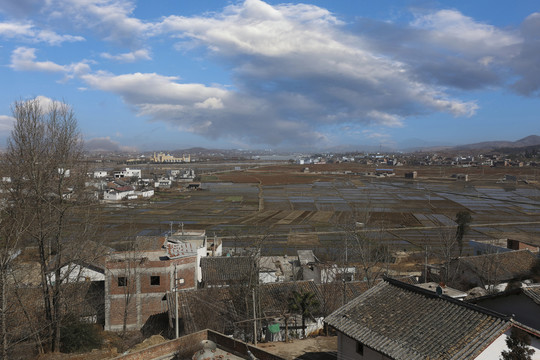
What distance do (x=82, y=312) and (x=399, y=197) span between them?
55394 mm

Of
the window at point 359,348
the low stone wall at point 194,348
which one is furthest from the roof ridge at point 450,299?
the low stone wall at point 194,348

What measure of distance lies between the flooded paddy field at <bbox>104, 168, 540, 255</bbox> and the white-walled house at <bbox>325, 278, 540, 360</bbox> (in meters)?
11.1

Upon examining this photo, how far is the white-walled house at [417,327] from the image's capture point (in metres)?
7.68

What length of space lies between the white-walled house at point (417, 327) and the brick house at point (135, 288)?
10.3 meters

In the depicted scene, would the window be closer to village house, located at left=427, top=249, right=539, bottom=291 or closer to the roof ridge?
the roof ridge

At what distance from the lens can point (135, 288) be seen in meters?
17.9

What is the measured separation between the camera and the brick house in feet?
58.1

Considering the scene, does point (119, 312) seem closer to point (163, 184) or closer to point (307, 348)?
point (307, 348)

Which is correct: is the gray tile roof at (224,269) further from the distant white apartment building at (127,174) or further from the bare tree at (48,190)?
the distant white apartment building at (127,174)

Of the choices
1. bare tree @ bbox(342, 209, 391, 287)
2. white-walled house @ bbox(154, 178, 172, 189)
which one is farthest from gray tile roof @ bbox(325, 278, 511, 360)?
white-walled house @ bbox(154, 178, 172, 189)

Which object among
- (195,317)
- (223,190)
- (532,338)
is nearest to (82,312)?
(195,317)

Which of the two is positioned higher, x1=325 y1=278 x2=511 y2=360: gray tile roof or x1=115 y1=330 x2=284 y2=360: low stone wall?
x1=325 y1=278 x2=511 y2=360: gray tile roof

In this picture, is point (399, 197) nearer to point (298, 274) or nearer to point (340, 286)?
point (298, 274)

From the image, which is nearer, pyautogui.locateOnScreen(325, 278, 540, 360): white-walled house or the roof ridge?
pyautogui.locateOnScreen(325, 278, 540, 360): white-walled house
